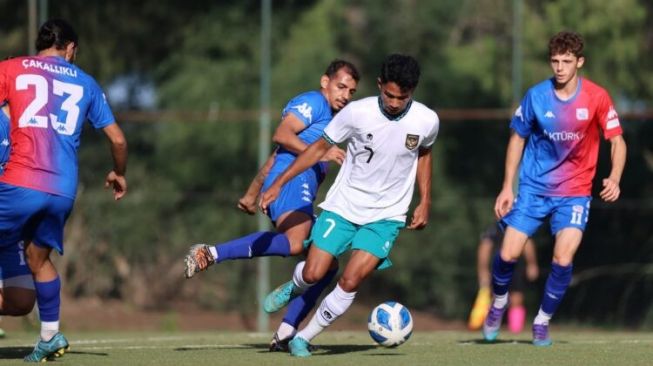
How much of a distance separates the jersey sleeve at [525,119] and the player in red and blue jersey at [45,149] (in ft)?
10.2

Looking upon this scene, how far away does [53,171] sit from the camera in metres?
7.76

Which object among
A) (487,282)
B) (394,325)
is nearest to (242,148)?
(487,282)

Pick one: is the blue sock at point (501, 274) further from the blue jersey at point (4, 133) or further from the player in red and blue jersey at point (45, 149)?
the blue jersey at point (4, 133)

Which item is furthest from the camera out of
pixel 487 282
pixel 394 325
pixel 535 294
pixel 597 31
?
pixel 597 31

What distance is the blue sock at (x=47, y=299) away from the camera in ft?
25.9

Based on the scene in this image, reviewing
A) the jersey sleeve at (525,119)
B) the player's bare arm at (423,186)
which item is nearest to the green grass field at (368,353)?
the player's bare arm at (423,186)

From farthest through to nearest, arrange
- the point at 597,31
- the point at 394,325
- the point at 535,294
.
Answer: the point at 597,31 → the point at 535,294 → the point at 394,325

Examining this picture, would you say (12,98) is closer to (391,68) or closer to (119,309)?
(391,68)

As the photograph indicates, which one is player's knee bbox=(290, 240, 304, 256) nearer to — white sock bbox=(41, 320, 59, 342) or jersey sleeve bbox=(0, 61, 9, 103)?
white sock bbox=(41, 320, 59, 342)

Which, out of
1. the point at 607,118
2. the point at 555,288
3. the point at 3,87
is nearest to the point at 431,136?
the point at 607,118

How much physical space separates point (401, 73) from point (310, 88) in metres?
11.3

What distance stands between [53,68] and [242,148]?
37.7ft

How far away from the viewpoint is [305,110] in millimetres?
9383

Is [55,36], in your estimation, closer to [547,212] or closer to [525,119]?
[525,119]
